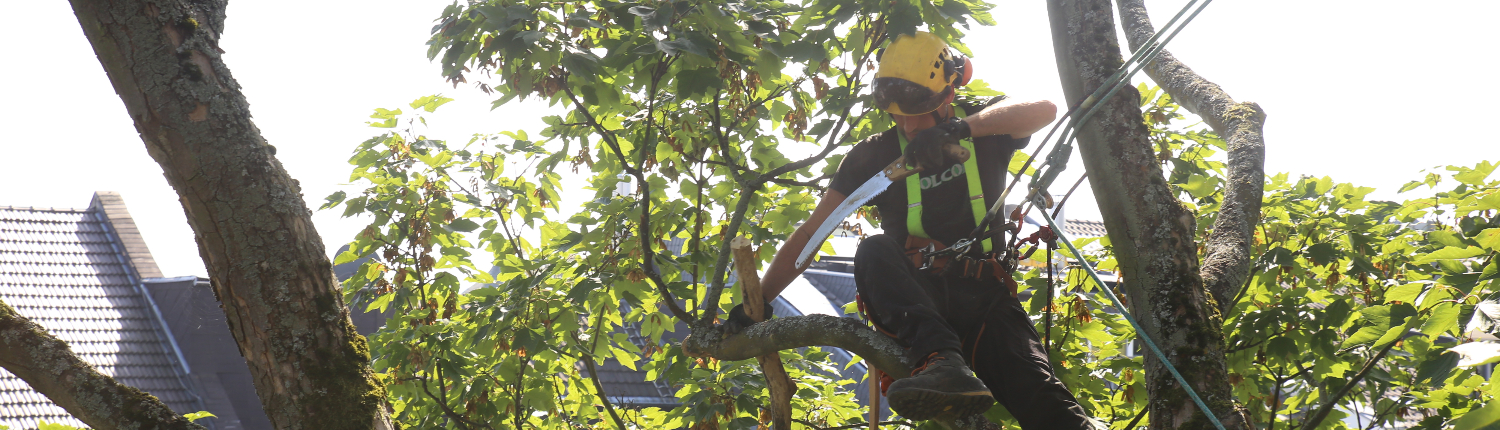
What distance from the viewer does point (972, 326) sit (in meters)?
2.78

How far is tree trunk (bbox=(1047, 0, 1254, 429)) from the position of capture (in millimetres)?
2039

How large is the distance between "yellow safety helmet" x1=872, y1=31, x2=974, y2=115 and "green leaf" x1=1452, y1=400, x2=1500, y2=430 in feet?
5.69

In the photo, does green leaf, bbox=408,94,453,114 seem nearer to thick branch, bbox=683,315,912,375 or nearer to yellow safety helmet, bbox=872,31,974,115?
thick branch, bbox=683,315,912,375

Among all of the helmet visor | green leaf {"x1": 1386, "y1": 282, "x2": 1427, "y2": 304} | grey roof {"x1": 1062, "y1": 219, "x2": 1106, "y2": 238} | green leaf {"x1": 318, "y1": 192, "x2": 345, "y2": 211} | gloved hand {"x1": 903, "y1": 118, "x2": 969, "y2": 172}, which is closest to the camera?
green leaf {"x1": 1386, "y1": 282, "x2": 1427, "y2": 304}

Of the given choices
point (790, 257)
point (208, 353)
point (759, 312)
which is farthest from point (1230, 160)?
point (208, 353)

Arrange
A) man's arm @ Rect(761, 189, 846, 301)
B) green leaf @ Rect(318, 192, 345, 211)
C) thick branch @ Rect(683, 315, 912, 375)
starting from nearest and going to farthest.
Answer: thick branch @ Rect(683, 315, 912, 375)
man's arm @ Rect(761, 189, 846, 301)
green leaf @ Rect(318, 192, 345, 211)

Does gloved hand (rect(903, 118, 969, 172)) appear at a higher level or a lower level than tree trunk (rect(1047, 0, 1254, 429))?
higher

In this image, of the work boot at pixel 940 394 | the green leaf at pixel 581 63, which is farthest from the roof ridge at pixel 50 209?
the work boot at pixel 940 394

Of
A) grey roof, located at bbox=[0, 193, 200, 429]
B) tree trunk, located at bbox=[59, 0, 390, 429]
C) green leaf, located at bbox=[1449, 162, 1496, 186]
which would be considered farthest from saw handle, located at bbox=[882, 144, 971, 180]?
grey roof, located at bbox=[0, 193, 200, 429]

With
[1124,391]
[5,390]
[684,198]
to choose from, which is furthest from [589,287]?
[5,390]

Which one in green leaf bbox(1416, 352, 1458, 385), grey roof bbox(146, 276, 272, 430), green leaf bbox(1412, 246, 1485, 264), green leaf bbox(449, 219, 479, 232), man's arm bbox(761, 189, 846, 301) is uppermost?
grey roof bbox(146, 276, 272, 430)

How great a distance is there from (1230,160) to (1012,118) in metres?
0.64

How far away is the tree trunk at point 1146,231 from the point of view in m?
2.04

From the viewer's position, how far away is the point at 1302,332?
3.56 meters
